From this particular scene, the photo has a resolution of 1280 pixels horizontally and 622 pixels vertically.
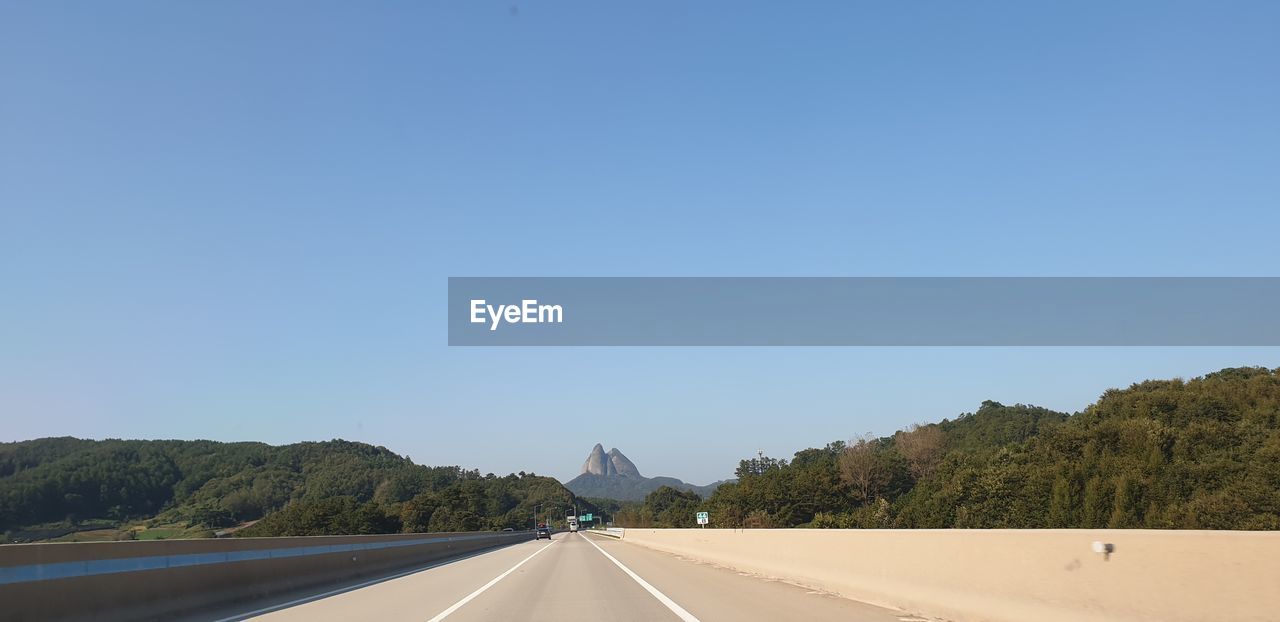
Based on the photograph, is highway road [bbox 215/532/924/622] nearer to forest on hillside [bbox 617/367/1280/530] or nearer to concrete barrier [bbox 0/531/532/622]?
concrete barrier [bbox 0/531/532/622]

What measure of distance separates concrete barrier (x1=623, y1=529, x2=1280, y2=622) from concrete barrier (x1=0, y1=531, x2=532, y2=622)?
38.2 feet

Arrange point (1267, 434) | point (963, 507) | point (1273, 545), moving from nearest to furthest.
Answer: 1. point (1273, 545)
2. point (1267, 434)
3. point (963, 507)

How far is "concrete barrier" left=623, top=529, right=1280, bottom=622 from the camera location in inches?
301

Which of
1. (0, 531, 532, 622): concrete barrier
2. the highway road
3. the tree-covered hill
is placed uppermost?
the tree-covered hill

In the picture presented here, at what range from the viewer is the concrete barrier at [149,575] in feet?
37.3

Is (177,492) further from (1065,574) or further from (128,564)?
(1065,574)

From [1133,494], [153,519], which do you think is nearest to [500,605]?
[1133,494]

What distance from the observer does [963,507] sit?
82.6 metres

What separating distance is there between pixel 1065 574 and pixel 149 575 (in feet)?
42.7

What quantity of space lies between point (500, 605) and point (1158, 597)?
11.5 metres

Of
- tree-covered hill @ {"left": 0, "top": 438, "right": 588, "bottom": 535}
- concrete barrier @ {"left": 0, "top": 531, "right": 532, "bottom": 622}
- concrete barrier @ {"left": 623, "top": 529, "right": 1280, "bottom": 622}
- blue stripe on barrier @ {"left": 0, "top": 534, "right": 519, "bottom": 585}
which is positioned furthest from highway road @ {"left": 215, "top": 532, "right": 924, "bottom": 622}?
tree-covered hill @ {"left": 0, "top": 438, "right": 588, "bottom": 535}

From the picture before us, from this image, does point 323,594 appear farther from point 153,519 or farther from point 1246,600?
point 153,519

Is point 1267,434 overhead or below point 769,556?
overhead

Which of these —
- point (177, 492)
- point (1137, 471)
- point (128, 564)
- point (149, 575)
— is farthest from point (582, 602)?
point (177, 492)
